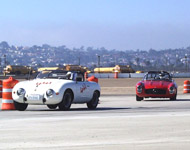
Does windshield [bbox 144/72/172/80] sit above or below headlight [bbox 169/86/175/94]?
above

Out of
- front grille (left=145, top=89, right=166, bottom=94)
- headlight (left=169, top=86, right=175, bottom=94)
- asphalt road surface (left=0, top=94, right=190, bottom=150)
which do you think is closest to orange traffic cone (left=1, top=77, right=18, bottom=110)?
asphalt road surface (left=0, top=94, right=190, bottom=150)

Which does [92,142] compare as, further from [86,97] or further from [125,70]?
[125,70]

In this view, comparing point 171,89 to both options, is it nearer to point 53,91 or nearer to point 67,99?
point 67,99

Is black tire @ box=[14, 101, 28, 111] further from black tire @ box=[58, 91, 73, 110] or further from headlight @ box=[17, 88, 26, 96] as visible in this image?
black tire @ box=[58, 91, 73, 110]

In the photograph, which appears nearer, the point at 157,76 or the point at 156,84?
the point at 156,84

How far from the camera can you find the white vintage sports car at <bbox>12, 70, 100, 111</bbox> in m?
18.7

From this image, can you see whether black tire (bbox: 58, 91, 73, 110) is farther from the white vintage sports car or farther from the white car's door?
the white car's door

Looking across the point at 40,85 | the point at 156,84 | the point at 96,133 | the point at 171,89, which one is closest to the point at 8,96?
the point at 40,85

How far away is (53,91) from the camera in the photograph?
18656 mm

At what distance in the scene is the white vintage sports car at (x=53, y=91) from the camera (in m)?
18.7

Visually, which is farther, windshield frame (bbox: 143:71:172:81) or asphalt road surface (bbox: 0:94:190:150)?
windshield frame (bbox: 143:71:172:81)

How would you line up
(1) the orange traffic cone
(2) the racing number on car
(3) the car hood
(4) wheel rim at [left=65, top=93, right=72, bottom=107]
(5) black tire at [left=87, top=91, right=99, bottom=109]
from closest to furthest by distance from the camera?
1. (3) the car hood
2. (4) wheel rim at [left=65, top=93, right=72, bottom=107]
3. (1) the orange traffic cone
4. (2) the racing number on car
5. (5) black tire at [left=87, top=91, right=99, bottom=109]

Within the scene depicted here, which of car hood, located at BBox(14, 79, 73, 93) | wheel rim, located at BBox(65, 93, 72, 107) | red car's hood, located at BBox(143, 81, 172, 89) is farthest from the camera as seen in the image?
red car's hood, located at BBox(143, 81, 172, 89)

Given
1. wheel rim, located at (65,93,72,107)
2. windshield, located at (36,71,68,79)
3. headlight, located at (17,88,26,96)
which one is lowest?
wheel rim, located at (65,93,72,107)
